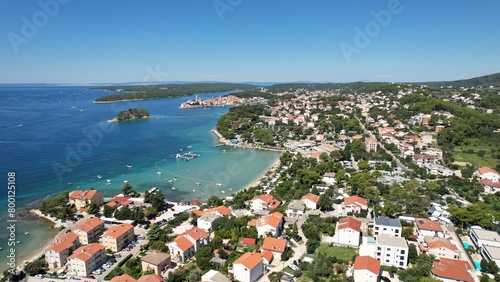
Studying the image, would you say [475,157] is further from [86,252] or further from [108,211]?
[86,252]

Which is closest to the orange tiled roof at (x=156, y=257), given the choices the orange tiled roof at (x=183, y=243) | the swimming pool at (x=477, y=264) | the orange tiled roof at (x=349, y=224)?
the orange tiled roof at (x=183, y=243)

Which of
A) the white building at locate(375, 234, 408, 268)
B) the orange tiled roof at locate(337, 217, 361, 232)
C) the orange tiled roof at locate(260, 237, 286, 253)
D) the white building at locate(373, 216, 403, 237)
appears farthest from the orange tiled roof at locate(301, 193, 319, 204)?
the white building at locate(375, 234, 408, 268)

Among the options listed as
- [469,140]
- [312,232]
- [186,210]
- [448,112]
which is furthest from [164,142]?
[448,112]

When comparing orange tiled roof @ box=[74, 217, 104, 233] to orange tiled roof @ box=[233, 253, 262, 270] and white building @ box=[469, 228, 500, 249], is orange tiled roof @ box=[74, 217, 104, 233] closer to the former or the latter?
orange tiled roof @ box=[233, 253, 262, 270]

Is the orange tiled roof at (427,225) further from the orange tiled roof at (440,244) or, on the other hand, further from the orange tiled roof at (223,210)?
the orange tiled roof at (223,210)

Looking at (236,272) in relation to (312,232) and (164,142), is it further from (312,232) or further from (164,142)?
(164,142)

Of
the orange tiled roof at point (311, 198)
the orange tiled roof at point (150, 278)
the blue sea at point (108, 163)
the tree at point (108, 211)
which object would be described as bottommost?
the blue sea at point (108, 163)

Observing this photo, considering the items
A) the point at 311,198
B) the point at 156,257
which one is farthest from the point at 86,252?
the point at 311,198
